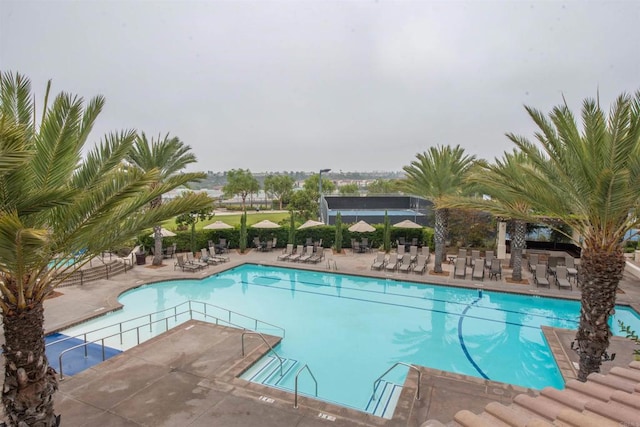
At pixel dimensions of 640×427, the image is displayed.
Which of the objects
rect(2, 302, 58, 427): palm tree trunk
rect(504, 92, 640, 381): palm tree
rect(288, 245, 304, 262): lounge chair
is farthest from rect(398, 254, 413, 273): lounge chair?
rect(2, 302, 58, 427): palm tree trunk

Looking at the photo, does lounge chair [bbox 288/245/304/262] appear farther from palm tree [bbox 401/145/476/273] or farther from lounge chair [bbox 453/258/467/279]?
lounge chair [bbox 453/258/467/279]

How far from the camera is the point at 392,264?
19.9 m

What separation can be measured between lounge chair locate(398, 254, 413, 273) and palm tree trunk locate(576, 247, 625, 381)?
11469 mm

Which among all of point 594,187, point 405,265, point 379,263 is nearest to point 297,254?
point 379,263

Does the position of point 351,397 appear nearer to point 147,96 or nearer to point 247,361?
point 247,361

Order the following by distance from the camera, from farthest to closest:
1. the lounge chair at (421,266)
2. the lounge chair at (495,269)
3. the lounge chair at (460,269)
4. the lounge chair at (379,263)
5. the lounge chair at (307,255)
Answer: the lounge chair at (307,255) < the lounge chair at (379,263) < the lounge chair at (421,266) < the lounge chair at (460,269) < the lounge chair at (495,269)

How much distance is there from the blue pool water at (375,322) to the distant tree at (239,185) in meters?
60.8

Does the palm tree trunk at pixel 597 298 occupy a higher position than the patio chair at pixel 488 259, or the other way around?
the palm tree trunk at pixel 597 298

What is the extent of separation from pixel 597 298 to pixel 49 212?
10.0 metres

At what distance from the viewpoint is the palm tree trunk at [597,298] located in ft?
24.0

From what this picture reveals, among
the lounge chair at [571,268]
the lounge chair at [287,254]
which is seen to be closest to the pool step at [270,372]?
the lounge chair at [287,254]

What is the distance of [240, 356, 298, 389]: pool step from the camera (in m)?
9.00

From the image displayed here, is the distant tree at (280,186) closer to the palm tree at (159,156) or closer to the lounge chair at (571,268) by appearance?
the palm tree at (159,156)

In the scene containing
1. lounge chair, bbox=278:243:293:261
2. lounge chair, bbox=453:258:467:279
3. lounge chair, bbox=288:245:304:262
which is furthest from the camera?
lounge chair, bbox=278:243:293:261
